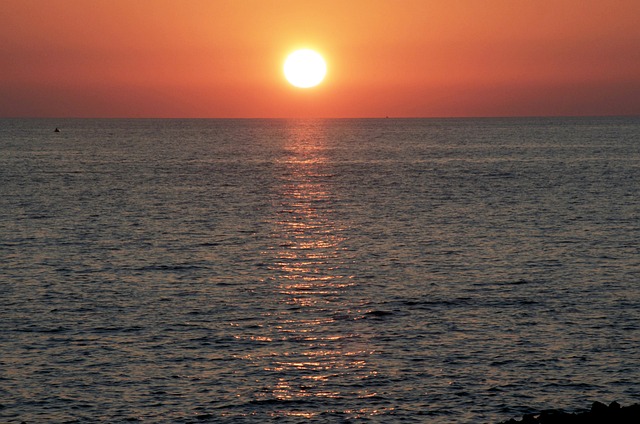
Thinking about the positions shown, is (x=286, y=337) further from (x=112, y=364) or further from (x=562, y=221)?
(x=562, y=221)

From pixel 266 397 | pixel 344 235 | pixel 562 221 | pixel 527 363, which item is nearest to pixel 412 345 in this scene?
pixel 527 363

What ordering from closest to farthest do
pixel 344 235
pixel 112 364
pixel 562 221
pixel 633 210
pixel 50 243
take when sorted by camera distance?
pixel 112 364
pixel 50 243
pixel 344 235
pixel 562 221
pixel 633 210

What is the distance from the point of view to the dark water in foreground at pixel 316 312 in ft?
111

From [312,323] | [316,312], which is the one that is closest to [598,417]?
[312,323]

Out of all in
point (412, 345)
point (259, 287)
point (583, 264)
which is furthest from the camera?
point (583, 264)

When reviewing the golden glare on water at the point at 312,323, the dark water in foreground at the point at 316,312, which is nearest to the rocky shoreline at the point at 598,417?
the dark water in foreground at the point at 316,312

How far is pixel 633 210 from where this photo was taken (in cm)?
9156

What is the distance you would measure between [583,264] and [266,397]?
3203cm

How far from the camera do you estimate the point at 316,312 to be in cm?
4662

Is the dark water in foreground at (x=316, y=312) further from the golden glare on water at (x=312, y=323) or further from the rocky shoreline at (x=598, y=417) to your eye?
the rocky shoreline at (x=598, y=417)

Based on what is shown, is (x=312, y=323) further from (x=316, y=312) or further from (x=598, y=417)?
(x=598, y=417)

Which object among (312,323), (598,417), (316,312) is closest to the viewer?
(598,417)

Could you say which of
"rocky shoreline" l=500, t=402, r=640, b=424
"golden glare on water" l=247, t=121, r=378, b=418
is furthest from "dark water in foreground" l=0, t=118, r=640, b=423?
"rocky shoreline" l=500, t=402, r=640, b=424

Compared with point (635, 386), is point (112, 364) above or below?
above
